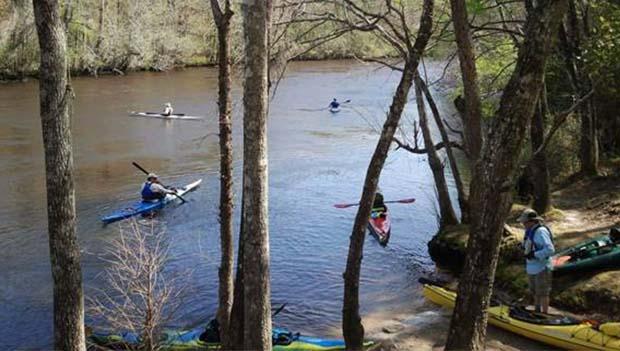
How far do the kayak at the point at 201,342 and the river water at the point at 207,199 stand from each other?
6.58ft

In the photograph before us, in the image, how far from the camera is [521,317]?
1034 centimetres

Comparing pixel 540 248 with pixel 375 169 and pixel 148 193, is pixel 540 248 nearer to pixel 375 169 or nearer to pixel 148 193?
pixel 375 169

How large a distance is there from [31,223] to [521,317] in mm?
13329

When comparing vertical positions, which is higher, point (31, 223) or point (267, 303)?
point (267, 303)

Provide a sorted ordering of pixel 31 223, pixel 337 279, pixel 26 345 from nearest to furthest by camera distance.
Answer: pixel 26 345 < pixel 337 279 < pixel 31 223

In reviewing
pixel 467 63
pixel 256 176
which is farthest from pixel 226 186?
pixel 467 63

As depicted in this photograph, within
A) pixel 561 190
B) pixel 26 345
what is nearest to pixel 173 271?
pixel 26 345

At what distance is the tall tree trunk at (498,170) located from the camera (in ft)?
19.6

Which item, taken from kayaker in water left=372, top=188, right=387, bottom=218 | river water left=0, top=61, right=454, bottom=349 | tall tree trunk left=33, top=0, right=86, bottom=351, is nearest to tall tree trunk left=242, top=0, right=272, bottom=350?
tall tree trunk left=33, top=0, right=86, bottom=351

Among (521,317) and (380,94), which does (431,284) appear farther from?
(380,94)

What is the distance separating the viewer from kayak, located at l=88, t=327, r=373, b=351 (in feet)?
32.8

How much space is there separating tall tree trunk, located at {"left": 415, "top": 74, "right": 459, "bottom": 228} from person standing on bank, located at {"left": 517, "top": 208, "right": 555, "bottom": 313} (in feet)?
14.5

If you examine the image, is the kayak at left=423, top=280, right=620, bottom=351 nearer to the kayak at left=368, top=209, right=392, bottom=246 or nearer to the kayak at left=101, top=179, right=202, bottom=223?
the kayak at left=368, top=209, right=392, bottom=246

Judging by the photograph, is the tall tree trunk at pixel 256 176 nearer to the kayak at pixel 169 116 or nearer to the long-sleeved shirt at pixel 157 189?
the long-sleeved shirt at pixel 157 189
